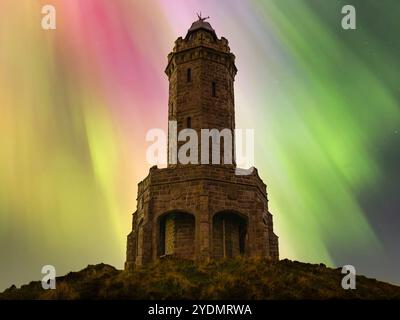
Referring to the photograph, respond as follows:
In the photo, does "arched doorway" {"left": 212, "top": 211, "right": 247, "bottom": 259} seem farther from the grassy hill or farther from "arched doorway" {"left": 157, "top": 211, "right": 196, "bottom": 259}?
the grassy hill

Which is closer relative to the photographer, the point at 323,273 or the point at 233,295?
the point at 233,295

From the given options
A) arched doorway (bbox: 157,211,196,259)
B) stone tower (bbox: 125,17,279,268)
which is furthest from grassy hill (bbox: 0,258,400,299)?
stone tower (bbox: 125,17,279,268)

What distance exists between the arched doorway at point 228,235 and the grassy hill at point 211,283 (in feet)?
11.2

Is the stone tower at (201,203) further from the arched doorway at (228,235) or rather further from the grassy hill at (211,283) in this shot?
the grassy hill at (211,283)

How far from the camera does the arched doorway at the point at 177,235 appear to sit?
30694mm

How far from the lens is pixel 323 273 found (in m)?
26.6

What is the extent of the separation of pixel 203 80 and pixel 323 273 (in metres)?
14.7

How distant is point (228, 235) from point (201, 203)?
9.19ft

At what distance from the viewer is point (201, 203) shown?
30.3m

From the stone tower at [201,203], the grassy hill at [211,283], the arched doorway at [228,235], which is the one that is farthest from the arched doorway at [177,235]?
the grassy hill at [211,283]

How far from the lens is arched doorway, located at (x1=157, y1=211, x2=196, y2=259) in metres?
30.7
